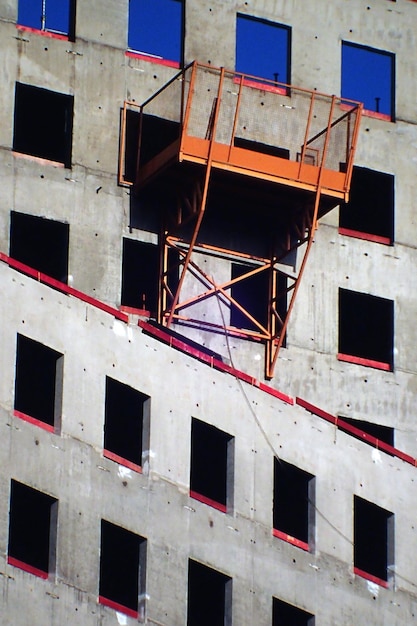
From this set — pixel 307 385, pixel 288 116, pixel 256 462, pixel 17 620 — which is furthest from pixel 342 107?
pixel 17 620

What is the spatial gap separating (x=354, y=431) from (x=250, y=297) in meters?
6.07

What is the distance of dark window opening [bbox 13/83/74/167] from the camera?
46.2m

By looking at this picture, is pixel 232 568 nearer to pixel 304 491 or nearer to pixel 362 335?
pixel 304 491

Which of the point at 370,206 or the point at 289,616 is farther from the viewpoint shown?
the point at 370,206

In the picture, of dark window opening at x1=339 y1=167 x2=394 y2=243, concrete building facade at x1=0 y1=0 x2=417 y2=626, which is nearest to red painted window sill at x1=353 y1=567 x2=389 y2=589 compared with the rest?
concrete building facade at x1=0 y1=0 x2=417 y2=626

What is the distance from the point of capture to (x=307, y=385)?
151ft

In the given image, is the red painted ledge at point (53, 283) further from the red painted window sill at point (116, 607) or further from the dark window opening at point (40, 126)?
the dark window opening at point (40, 126)

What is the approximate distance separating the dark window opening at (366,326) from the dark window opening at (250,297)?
7.59 feet

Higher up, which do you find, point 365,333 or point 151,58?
point 151,58

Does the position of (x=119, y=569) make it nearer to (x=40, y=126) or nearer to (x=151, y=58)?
(x=40, y=126)

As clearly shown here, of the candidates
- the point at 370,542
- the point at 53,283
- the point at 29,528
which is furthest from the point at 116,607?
the point at 370,542

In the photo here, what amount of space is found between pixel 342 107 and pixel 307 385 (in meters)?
7.38

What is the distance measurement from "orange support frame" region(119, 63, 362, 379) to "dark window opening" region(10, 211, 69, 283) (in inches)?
87.7

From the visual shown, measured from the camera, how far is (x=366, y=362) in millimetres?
47281
